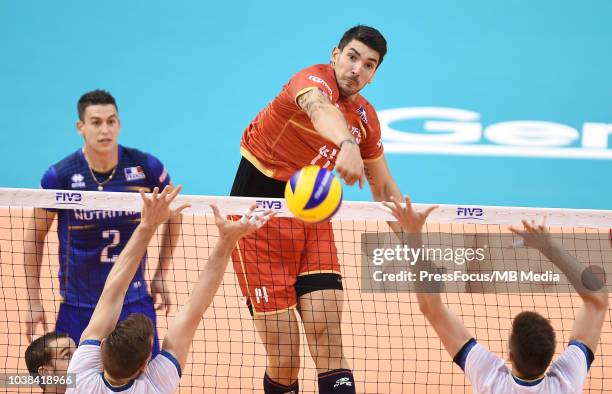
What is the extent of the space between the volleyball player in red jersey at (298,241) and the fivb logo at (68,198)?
1.09m

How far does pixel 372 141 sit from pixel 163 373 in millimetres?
2525

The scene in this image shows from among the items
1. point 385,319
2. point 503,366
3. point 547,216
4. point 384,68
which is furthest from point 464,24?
point 503,366

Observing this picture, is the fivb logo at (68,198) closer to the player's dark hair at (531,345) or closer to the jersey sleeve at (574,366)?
the player's dark hair at (531,345)

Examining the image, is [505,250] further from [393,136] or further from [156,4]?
[156,4]

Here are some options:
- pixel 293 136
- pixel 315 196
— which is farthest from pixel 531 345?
pixel 293 136

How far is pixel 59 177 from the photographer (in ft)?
19.9

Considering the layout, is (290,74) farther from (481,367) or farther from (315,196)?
(481,367)

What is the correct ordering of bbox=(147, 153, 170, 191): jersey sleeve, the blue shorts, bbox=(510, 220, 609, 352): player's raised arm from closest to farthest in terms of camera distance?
bbox=(510, 220, 609, 352): player's raised arm
the blue shorts
bbox=(147, 153, 170, 191): jersey sleeve

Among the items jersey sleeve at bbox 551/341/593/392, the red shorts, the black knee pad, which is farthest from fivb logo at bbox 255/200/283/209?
jersey sleeve at bbox 551/341/593/392

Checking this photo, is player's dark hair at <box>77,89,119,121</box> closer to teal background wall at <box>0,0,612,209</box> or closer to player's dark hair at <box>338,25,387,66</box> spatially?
player's dark hair at <box>338,25,387,66</box>

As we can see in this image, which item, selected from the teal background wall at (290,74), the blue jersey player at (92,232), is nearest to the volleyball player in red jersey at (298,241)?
the blue jersey player at (92,232)

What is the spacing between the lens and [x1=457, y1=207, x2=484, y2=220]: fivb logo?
575 cm

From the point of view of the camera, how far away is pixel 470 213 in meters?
5.76

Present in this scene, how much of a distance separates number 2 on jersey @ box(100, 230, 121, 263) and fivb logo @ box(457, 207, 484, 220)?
2262 millimetres
